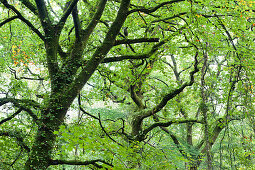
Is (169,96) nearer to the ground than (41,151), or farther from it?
farther from it

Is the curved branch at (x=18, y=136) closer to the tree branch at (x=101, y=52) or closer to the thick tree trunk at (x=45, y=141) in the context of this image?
the thick tree trunk at (x=45, y=141)

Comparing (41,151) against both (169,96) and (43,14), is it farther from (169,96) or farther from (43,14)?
(169,96)

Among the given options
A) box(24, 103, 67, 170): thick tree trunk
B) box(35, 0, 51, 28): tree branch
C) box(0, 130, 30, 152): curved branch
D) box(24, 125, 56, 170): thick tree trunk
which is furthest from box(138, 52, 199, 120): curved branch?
box(0, 130, 30, 152): curved branch

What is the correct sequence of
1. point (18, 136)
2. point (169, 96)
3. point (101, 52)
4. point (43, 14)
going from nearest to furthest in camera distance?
1. point (18, 136)
2. point (101, 52)
3. point (43, 14)
4. point (169, 96)

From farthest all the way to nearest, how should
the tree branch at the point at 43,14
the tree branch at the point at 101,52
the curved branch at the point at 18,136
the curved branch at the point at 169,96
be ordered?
1. the curved branch at the point at 169,96
2. the tree branch at the point at 43,14
3. the tree branch at the point at 101,52
4. the curved branch at the point at 18,136

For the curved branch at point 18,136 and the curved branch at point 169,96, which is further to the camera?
the curved branch at point 169,96

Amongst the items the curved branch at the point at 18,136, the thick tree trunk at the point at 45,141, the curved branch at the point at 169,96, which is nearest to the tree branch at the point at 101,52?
the thick tree trunk at the point at 45,141

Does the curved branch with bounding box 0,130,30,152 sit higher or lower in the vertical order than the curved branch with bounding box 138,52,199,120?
lower

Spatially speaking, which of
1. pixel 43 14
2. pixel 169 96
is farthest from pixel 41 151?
pixel 169 96

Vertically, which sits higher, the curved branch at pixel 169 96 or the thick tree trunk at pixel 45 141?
the curved branch at pixel 169 96

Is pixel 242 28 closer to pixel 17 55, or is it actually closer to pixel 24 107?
pixel 24 107

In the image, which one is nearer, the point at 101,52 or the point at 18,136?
the point at 18,136

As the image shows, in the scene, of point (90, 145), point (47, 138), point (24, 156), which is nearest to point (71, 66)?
point (47, 138)

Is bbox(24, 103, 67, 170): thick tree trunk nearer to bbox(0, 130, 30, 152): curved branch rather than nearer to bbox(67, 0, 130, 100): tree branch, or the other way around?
bbox(0, 130, 30, 152): curved branch
